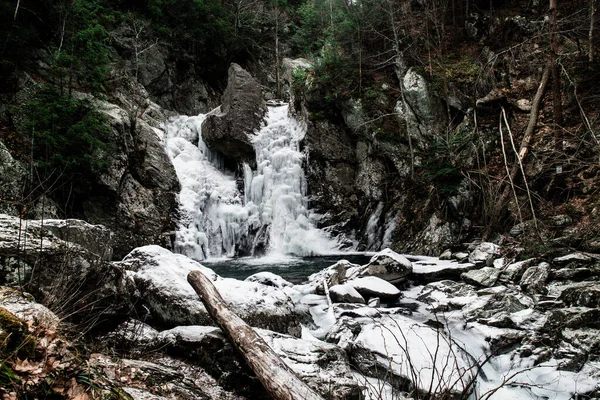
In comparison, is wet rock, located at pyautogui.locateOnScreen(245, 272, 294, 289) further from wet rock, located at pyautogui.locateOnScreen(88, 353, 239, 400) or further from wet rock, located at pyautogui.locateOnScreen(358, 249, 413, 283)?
wet rock, located at pyautogui.locateOnScreen(88, 353, 239, 400)

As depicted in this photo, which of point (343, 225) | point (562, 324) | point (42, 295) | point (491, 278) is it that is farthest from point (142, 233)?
point (562, 324)

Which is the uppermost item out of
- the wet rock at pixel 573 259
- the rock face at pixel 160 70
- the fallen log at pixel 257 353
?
the rock face at pixel 160 70

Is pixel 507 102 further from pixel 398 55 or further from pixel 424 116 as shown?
pixel 398 55

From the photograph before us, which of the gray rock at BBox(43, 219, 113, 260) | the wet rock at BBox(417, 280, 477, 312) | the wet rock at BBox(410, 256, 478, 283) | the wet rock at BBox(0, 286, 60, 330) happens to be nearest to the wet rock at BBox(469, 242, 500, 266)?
the wet rock at BBox(410, 256, 478, 283)

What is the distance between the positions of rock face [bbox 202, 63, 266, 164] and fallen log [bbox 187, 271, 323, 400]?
1178 centimetres

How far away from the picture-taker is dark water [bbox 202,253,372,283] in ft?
30.8

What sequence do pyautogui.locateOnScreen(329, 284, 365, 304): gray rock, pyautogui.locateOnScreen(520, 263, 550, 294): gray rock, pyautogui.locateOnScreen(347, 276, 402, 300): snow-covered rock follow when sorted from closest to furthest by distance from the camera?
1. pyautogui.locateOnScreen(520, 263, 550, 294): gray rock
2. pyautogui.locateOnScreen(329, 284, 365, 304): gray rock
3. pyautogui.locateOnScreen(347, 276, 402, 300): snow-covered rock

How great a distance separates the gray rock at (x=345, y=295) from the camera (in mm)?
6152

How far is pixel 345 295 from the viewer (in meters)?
6.21

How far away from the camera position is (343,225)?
44.8 feet

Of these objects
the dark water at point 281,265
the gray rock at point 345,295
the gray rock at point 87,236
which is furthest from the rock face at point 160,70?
the gray rock at point 345,295

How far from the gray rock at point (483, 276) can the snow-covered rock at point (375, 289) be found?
1431 millimetres

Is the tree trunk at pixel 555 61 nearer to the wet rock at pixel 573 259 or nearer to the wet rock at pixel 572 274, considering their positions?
the wet rock at pixel 573 259

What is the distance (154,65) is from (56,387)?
70.9 feet
